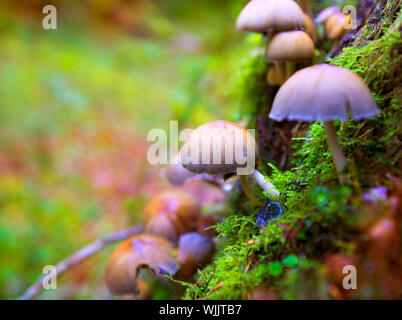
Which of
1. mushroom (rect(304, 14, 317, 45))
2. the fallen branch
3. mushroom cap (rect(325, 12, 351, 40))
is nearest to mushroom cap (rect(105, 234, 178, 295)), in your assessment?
the fallen branch

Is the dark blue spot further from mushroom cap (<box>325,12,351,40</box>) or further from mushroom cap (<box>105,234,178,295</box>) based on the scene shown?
mushroom cap (<box>325,12,351,40</box>)

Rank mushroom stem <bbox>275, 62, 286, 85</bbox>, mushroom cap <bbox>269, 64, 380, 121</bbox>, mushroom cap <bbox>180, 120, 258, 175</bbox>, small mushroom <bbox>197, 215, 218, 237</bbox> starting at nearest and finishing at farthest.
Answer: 1. mushroom cap <bbox>269, 64, 380, 121</bbox>
2. mushroom cap <bbox>180, 120, 258, 175</bbox>
3. mushroom stem <bbox>275, 62, 286, 85</bbox>
4. small mushroom <bbox>197, 215, 218, 237</bbox>

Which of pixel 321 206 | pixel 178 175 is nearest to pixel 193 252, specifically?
pixel 178 175

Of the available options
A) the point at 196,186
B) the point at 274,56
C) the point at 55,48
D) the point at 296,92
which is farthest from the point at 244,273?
the point at 55,48

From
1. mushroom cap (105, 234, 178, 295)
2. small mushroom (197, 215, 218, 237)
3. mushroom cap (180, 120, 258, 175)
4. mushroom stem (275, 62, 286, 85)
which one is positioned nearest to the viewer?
mushroom cap (180, 120, 258, 175)

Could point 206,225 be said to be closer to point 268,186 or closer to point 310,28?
point 268,186

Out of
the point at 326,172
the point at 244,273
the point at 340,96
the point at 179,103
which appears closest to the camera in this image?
the point at 340,96
